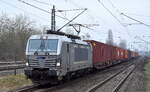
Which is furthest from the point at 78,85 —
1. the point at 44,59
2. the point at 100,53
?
the point at 100,53

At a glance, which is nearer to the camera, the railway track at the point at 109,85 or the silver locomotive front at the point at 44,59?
the railway track at the point at 109,85

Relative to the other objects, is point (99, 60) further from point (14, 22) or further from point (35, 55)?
point (14, 22)

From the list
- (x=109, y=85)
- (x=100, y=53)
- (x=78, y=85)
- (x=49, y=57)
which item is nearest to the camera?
(x=49, y=57)

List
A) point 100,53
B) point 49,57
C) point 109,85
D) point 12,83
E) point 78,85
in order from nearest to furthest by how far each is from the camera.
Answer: point 49,57 → point 12,83 → point 78,85 → point 109,85 → point 100,53

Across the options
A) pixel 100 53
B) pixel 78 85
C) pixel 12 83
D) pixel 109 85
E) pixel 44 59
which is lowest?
pixel 109 85

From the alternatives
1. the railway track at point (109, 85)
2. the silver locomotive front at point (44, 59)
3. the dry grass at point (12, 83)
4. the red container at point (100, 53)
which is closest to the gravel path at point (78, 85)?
the railway track at point (109, 85)

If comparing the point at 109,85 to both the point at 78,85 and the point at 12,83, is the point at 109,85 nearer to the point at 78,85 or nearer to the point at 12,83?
the point at 78,85

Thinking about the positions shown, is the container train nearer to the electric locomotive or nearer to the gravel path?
the electric locomotive

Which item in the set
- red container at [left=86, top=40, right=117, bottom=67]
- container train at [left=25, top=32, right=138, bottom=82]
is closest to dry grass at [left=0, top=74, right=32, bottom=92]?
container train at [left=25, top=32, right=138, bottom=82]

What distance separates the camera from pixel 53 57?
18234mm

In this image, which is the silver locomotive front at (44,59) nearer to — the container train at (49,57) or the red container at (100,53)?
the container train at (49,57)

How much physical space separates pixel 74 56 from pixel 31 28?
133 feet

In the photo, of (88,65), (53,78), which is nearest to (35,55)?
(53,78)

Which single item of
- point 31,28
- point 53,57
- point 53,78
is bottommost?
point 53,78
